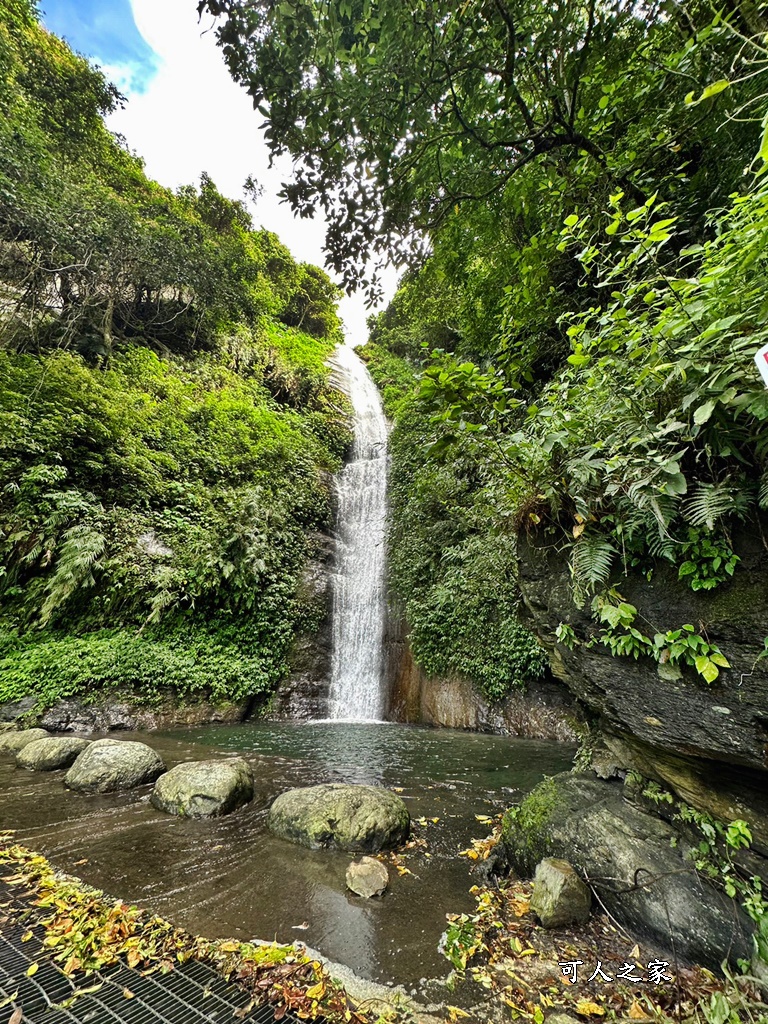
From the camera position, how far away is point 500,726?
24.8 feet

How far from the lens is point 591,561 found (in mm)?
2426

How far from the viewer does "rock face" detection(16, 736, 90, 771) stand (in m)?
4.64

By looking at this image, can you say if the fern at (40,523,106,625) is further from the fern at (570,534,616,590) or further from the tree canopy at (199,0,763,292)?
the fern at (570,534,616,590)

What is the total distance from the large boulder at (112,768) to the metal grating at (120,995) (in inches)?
93.7

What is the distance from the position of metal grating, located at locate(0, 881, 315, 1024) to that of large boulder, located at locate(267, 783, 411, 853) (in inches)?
55.4

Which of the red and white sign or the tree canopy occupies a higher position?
the tree canopy

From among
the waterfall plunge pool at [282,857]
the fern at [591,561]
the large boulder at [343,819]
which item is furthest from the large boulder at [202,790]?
the fern at [591,561]

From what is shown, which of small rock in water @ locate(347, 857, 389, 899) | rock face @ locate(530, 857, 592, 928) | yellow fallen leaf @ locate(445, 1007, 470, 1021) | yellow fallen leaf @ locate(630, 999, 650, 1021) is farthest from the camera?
small rock in water @ locate(347, 857, 389, 899)

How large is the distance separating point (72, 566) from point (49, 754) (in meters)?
3.70

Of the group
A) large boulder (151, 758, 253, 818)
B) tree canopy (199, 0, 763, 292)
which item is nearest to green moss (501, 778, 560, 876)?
large boulder (151, 758, 253, 818)

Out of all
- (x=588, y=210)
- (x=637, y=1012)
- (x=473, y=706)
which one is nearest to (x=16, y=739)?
(x=637, y=1012)

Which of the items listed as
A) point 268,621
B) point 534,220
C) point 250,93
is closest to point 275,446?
point 268,621

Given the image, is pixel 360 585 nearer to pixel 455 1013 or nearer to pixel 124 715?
pixel 124 715

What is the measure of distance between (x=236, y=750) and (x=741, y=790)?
606cm
